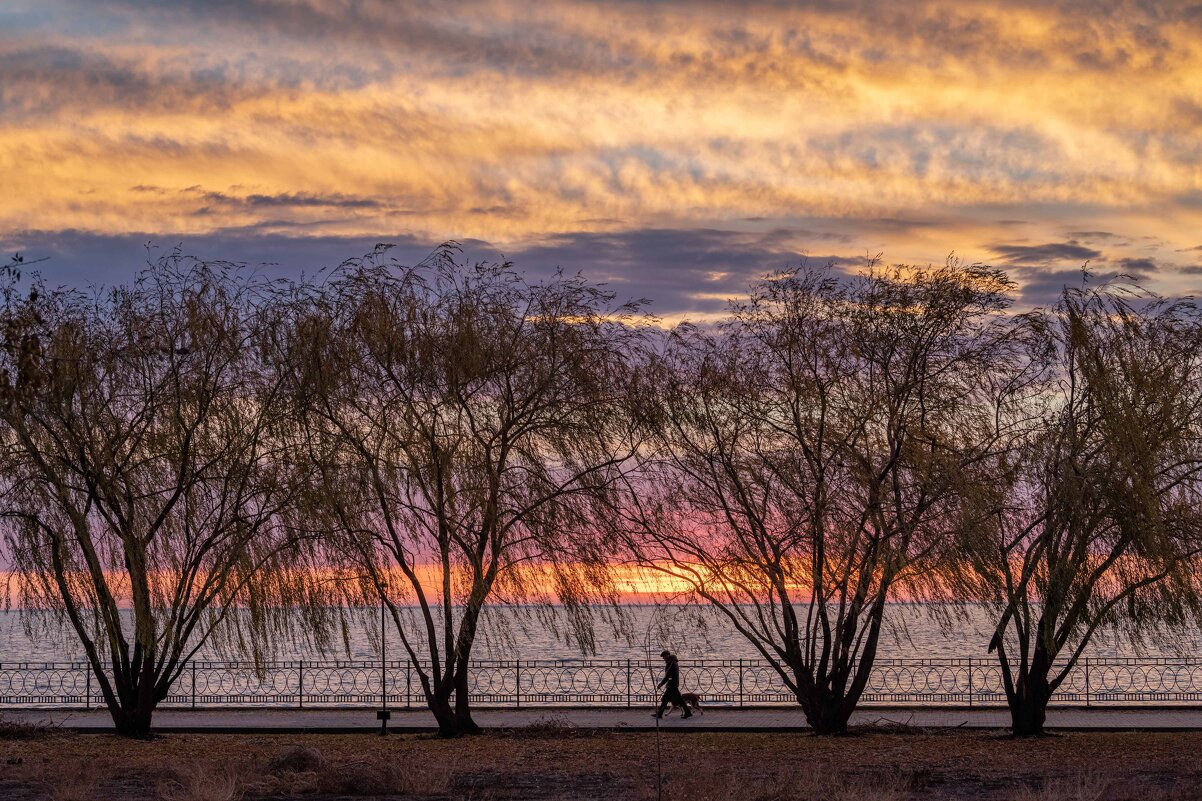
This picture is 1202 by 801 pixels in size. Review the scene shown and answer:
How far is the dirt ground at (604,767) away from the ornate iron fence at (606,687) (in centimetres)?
965

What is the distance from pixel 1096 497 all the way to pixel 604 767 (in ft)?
34.1

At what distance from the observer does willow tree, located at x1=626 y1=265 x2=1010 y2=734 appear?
25.4 metres

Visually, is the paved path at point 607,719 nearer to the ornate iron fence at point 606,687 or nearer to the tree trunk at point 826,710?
the tree trunk at point 826,710

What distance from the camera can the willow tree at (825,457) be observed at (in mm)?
25422

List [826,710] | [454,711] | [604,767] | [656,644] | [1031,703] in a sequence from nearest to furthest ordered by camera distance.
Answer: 1. [604,767]
2. [1031,703]
3. [454,711]
4. [826,710]
5. [656,644]

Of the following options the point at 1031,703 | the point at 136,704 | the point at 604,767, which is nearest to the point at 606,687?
the point at 136,704

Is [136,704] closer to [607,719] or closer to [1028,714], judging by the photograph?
[607,719]

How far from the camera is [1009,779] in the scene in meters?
17.9

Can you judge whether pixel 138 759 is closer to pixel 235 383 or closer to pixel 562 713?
pixel 235 383

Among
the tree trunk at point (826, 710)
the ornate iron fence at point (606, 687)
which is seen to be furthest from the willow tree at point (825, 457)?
the ornate iron fence at point (606, 687)

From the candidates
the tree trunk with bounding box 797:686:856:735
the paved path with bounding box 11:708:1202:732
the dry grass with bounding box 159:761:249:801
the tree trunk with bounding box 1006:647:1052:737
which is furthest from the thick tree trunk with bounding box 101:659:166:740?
the tree trunk with bounding box 1006:647:1052:737

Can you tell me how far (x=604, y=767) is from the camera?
64.1 ft

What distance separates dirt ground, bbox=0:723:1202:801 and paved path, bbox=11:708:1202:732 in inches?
58.5

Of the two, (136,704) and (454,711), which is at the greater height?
(136,704)
